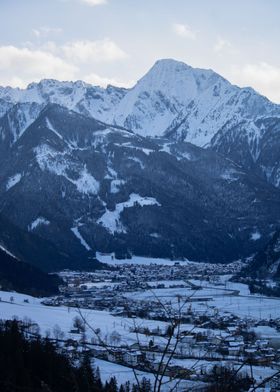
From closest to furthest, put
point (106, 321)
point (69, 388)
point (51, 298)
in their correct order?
point (69, 388), point (106, 321), point (51, 298)

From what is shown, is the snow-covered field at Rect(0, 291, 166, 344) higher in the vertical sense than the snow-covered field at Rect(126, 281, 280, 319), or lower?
lower

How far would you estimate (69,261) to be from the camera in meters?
189

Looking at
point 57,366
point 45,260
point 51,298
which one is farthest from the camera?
point 45,260

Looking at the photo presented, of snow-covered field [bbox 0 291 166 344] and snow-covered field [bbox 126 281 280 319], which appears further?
snow-covered field [bbox 126 281 280 319]

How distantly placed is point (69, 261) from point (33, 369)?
143 m

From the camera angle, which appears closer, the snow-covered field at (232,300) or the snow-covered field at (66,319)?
the snow-covered field at (66,319)

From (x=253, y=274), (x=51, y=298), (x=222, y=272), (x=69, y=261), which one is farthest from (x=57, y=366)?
(x=69, y=261)

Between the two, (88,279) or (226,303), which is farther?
(88,279)

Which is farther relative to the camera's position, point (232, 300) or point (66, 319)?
point (232, 300)

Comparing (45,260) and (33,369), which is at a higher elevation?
(45,260)

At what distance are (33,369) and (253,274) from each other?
11123cm

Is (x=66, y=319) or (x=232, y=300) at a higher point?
(x=232, y=300)

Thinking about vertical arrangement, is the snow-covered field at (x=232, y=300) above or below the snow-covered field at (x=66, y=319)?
above

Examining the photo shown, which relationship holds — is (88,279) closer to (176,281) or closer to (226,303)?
(176,281)
